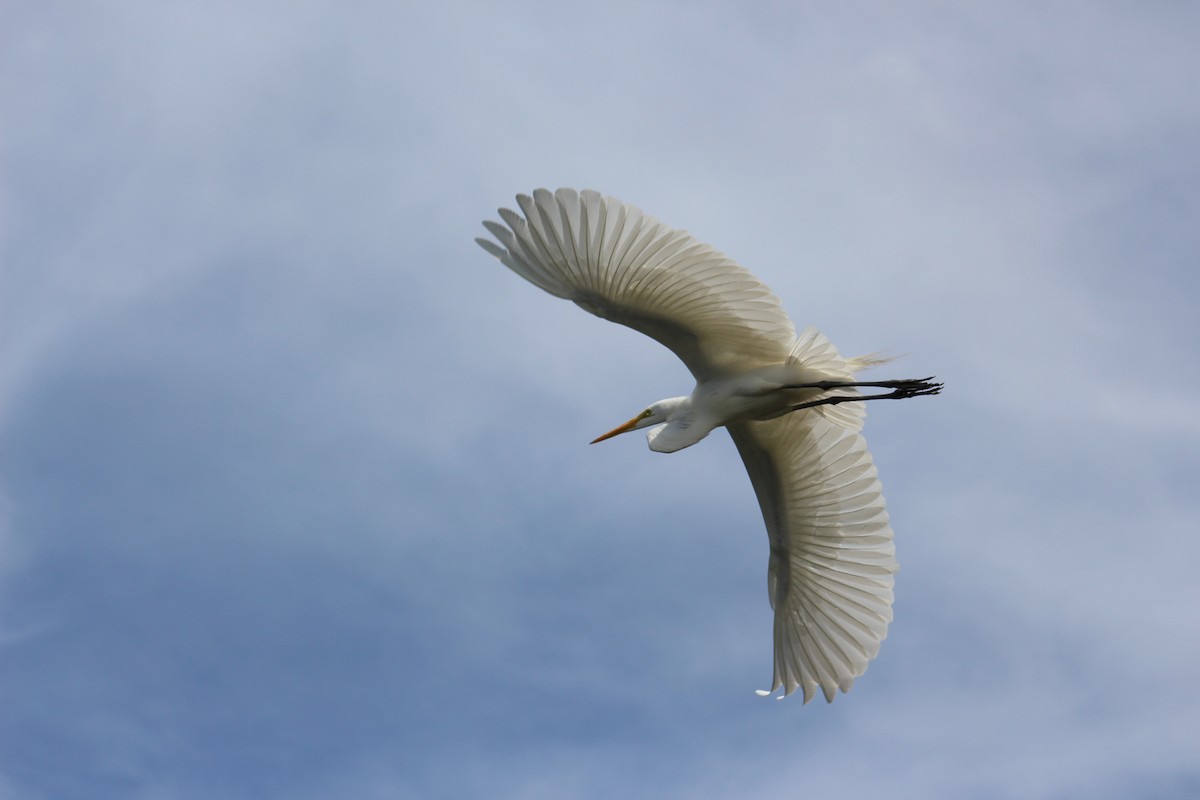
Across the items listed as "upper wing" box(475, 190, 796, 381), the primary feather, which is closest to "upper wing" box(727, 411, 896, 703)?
the primary feather

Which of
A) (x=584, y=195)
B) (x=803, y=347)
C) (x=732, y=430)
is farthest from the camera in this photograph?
(x=732, y=430)

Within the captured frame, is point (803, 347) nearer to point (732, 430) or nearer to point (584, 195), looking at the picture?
point (732, 430)

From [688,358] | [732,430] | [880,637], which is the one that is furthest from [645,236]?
[880,637]

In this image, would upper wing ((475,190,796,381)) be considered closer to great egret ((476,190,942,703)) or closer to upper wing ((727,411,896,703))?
great egret ((476,190,942,703))

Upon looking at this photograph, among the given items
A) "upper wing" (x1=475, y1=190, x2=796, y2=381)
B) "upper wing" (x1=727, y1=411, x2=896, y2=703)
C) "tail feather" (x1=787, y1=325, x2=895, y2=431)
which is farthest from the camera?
"upper wing" (x1=727, y1=411, x2=896, y2=703)

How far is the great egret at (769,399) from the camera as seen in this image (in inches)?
321

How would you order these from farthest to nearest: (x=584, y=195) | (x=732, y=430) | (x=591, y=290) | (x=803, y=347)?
(x=732, y=430) → (x=803, y=347) → (x=591, y=290) → (x=584, y=195)

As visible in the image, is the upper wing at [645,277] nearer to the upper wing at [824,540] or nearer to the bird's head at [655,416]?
the bird's head at [655,416]

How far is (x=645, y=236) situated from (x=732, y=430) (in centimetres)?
257

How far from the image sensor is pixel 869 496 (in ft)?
Result: 33.7

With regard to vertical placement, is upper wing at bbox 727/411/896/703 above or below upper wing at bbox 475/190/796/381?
below

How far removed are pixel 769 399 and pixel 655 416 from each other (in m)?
1.10

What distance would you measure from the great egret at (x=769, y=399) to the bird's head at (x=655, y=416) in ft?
0.04

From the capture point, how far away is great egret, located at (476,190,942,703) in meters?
8.16
